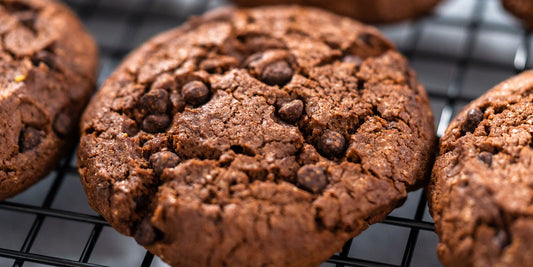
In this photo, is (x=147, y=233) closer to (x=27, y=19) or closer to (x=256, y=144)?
(x=256, y=144)

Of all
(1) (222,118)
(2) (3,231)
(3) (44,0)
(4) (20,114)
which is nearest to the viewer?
(1) (222,118)

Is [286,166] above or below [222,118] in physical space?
below

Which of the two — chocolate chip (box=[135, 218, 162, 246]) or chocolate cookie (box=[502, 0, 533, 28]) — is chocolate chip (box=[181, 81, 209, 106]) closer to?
chocolate chip (box=[135, 218, 162, 246])

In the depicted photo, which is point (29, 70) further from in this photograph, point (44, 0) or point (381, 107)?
point (381, 107)

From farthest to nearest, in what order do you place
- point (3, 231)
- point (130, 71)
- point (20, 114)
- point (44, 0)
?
point (44, 0) < point (3, 231) < point (130, 71) < point (20, 114)

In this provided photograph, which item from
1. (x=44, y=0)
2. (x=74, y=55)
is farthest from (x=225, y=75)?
(x=44, y=0)
